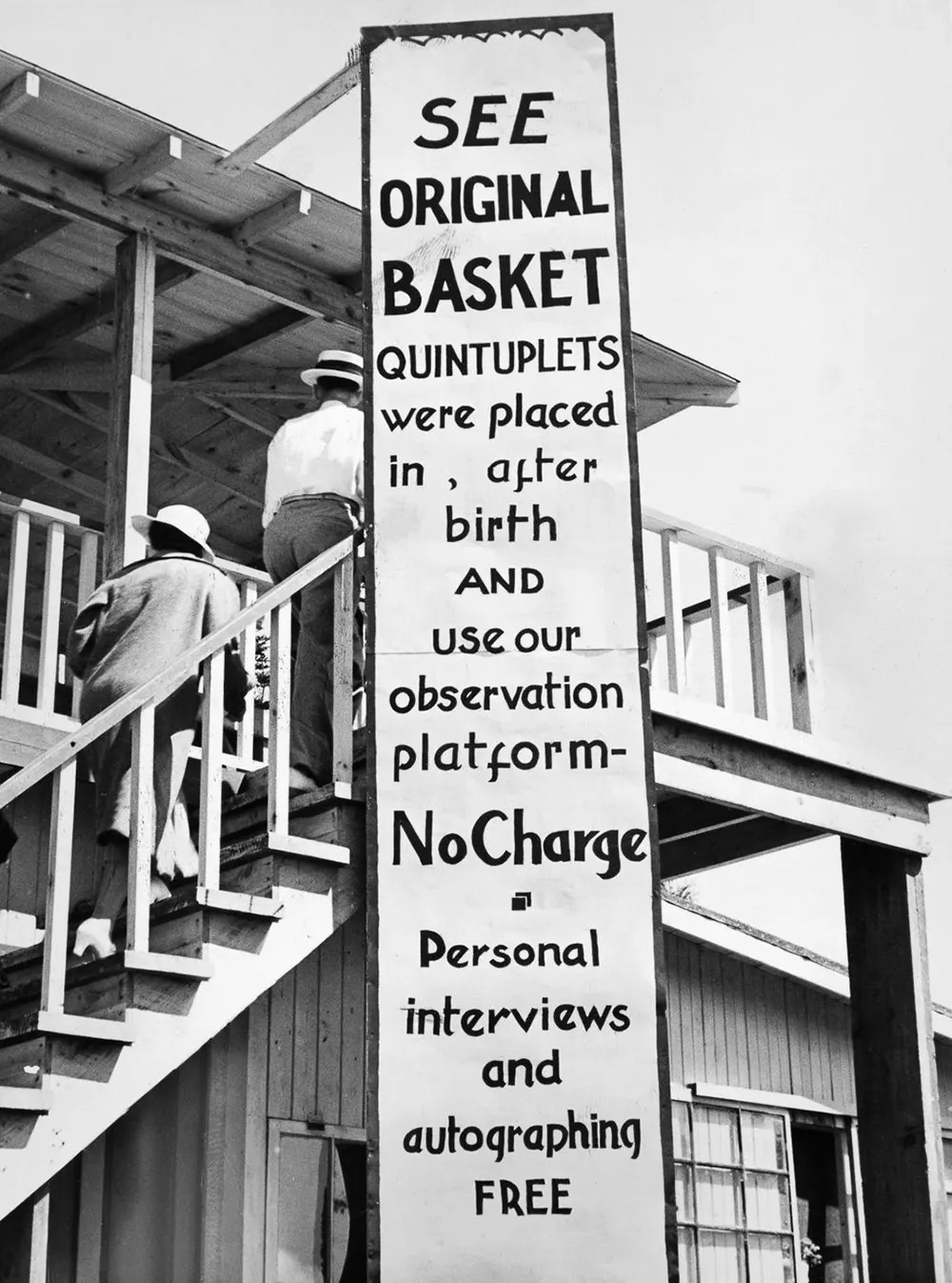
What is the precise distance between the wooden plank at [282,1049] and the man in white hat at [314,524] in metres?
1.71

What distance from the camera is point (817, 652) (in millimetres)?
9477

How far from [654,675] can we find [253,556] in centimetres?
516

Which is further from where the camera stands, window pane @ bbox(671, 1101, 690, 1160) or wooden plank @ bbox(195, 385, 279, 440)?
wooden plank @ bbox(195, 385, 279, 440)

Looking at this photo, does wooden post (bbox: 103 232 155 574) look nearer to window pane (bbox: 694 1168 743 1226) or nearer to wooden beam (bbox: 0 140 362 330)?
wooden beam (bbox: 0 140 362 330)

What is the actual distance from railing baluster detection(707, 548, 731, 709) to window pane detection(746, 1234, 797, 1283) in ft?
Answer: 13.5

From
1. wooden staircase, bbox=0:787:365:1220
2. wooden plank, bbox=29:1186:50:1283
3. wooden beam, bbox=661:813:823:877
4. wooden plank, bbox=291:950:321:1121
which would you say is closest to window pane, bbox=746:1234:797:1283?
wooden beam, bbox=661:813:823:877

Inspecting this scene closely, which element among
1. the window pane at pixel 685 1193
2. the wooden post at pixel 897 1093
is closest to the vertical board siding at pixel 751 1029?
the window pane at pixel 685 1193

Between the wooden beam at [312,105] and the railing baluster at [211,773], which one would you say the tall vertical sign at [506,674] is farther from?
the railing baluster at [211,773]

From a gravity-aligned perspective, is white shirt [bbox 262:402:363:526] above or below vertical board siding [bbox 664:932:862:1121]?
above

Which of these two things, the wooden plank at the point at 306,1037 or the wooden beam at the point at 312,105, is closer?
the wooden beam at the point at 312,105

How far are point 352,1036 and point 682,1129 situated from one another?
9.44ft

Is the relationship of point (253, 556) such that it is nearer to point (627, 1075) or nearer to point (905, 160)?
point (905, 160)

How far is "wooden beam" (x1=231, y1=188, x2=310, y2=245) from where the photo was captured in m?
8.91

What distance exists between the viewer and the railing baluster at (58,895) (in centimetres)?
587
